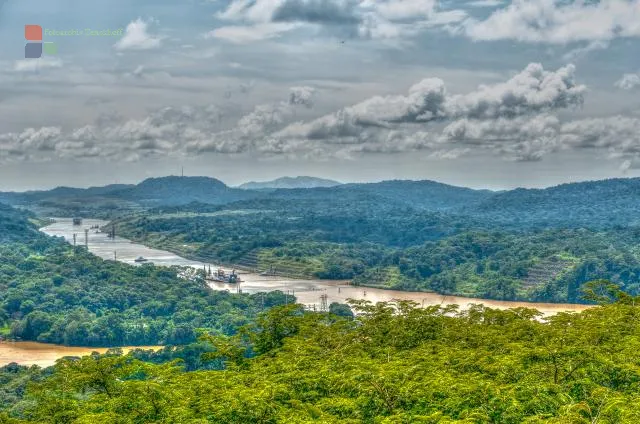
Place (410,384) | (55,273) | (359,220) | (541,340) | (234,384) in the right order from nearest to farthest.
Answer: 1. (410,384)
2. (234,384)
3. (541,340)
4. (55,273)
5. (359,220)

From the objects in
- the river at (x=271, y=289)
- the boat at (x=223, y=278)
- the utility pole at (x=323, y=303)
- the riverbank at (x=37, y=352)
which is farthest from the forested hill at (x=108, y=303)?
the boat at (x=223, y=278)

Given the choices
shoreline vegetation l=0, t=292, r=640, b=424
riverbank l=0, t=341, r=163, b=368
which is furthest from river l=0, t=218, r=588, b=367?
shoreline vegetation l=0, t=292, r=640, b=424

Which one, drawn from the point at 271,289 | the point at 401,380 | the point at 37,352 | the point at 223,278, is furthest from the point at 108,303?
the point at 401,380

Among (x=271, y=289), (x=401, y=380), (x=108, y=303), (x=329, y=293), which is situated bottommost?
(x=329, y=293)

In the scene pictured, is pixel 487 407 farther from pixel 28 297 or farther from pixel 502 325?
pixel 28 297

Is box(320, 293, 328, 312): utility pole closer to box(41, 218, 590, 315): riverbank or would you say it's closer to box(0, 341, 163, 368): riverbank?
box(41, 218, 590, 315): riverbank

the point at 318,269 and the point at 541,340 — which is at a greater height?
the point at 541,340

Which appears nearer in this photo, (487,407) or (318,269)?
(487,407)

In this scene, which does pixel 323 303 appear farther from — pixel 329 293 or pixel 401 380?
pixel 401 380

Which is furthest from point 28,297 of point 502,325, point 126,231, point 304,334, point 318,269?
point 126,231
